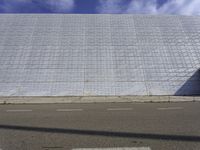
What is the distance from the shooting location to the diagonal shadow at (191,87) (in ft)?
55.7

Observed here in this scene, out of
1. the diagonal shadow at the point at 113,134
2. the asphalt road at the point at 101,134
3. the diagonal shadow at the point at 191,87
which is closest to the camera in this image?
the asphalt road at the point at 101,134

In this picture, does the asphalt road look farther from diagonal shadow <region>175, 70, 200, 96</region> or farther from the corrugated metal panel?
diagonal shadow <region>175, 70, 200, 96</region>

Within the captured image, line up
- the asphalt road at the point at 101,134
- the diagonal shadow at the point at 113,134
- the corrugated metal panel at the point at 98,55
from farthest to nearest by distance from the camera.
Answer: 1. the corrugated metal panel at the point at 98,55
2. the diagonal shadow at the point at 113,134
3. the asphalt road at the point at 101,134

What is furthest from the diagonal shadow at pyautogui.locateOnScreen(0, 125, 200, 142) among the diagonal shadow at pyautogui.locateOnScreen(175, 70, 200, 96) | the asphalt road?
the diagonal shadow at pyautogui.locateOnScreen(175, 70, 200, 96)

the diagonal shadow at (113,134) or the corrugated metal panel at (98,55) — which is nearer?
the diagonal shadow at (113,134)

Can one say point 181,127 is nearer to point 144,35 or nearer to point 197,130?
point 197,130

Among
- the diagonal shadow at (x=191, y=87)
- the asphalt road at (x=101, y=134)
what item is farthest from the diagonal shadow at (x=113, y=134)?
the diagonal shadow at (x=191, y=87)

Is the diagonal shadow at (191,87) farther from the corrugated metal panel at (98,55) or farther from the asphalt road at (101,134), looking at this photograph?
the asphalt road at (101,134)

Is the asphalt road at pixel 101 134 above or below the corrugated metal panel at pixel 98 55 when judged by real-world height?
below

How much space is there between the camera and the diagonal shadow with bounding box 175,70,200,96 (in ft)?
55.7

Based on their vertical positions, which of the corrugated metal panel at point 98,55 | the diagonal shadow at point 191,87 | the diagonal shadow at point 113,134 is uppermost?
the corrugated metal panel at point 98,55

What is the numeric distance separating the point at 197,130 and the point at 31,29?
19948 millimetres

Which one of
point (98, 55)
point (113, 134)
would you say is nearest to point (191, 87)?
point (98, 55)

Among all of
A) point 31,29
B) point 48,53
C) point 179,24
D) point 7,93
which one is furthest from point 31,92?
point 179,24
